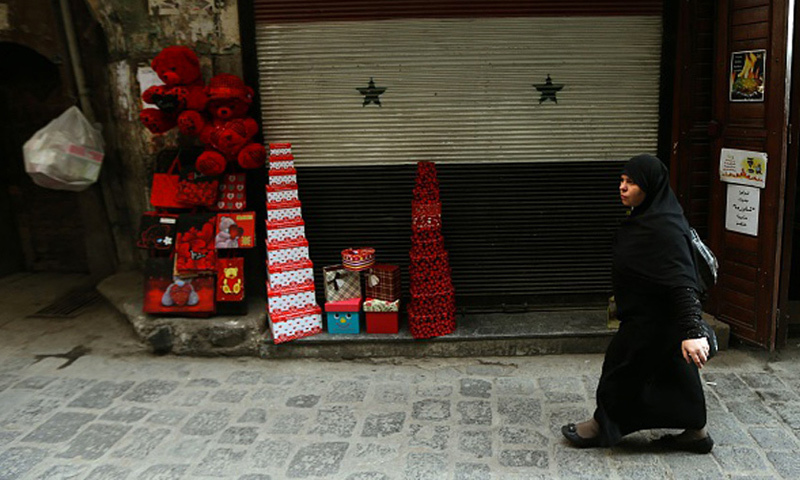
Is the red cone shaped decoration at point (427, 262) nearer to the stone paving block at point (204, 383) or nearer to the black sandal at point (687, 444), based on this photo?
the stone paving block at point (204, 383)

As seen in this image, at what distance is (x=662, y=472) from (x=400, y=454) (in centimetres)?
164

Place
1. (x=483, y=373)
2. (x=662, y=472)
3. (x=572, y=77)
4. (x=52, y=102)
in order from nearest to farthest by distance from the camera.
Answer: (x=662, y=472) < (x=483, y=373) < (x=572, y=77) < (x=52, y=102)

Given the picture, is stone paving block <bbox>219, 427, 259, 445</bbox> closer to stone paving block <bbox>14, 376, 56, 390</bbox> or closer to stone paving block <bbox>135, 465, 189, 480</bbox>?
stone paving block <bbox>135, 465, 189, 480</bbox>

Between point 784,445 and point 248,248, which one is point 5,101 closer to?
point 248,248

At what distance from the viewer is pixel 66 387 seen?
5.49 metres

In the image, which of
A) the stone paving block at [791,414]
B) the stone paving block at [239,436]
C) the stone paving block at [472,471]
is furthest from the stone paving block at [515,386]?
the stone paving block at [239,436]

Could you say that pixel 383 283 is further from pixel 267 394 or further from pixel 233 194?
pixel 233 194

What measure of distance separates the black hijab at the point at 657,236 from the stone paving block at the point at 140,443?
3.36 meters

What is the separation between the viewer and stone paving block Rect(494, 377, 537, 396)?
5.23 metres

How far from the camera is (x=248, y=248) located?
625 centimetres

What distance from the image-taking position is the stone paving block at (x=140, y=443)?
4496mm

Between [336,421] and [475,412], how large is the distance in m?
1.02

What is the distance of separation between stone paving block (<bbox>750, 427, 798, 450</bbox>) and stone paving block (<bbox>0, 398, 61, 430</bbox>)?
5092mm

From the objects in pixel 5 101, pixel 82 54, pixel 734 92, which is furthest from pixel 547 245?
pixel 5 101
